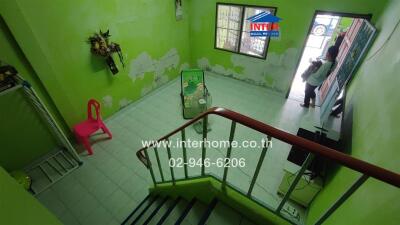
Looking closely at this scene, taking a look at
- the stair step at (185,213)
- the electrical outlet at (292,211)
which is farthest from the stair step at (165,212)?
the electrical outlet at (292,211)

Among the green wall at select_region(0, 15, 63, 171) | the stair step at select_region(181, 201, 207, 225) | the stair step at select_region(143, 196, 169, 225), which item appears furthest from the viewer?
the green wall at select_region(0, 15, 63, 171)

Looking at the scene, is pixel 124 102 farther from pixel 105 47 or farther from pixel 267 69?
pixel 267 69

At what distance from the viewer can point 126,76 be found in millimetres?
4168

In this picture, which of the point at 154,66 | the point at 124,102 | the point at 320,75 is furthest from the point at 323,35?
the point at 124,102

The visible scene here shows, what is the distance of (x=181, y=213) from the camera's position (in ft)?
6.81

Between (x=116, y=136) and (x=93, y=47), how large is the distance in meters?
1.67

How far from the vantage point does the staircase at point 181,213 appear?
153 cm

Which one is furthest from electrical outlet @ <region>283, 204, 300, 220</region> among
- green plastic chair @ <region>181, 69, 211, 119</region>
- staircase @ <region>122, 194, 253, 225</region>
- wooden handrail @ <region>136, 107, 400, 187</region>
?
green plastic chair @ <region>181, 69, 211, 119</region>

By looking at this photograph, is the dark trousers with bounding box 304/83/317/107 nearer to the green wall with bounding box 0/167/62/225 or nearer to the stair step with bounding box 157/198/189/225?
the stair step with bounding box 157/198/189/225

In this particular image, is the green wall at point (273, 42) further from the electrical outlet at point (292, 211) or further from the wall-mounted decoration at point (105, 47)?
the electrical outlet at point (292, 211)

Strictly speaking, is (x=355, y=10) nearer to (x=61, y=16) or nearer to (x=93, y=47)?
(x=93, y=47)

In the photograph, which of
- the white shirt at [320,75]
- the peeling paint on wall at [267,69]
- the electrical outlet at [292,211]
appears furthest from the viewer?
the peeling paint on wall at [267,69]

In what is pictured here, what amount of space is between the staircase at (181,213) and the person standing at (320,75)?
3.58 metres

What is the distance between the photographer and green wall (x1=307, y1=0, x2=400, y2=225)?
110cm
